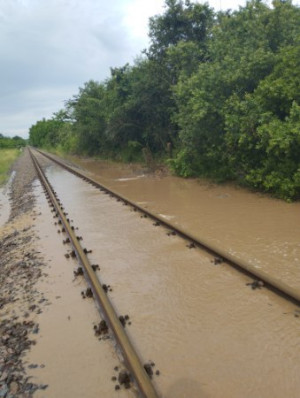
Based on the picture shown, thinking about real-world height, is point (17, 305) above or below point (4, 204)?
above

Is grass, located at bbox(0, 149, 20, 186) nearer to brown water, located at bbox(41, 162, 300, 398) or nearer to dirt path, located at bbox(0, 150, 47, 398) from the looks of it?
dirt path, located at bbox(0, 150, 47, 398)

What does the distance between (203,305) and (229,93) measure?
354 inches

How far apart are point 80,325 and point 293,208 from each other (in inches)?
232

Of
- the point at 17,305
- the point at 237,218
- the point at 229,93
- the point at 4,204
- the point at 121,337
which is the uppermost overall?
the point at 229,93

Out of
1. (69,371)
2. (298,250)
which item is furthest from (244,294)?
(69,371)

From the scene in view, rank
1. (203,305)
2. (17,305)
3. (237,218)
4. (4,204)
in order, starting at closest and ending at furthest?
(203,305)
(17,305)
(237,218)
(4,204)

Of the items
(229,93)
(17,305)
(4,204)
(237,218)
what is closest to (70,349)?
(17,305)

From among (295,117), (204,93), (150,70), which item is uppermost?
(150,70)

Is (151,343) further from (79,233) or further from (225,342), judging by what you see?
(79,233)

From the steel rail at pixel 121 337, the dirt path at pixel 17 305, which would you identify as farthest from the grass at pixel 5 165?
the steel rail at pixel 121 337

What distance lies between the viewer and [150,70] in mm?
18875

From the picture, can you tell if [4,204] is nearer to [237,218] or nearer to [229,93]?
[229,93]

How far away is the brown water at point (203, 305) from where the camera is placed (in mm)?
2902

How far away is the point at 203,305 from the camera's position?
4.06m
